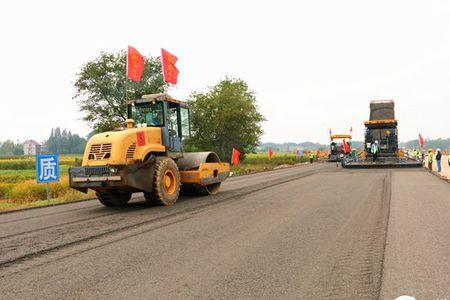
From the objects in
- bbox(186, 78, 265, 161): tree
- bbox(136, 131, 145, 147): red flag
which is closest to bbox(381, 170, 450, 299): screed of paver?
bbox(136, 131, 145, 147): red flag

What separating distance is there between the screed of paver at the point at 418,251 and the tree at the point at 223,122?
41.5 m

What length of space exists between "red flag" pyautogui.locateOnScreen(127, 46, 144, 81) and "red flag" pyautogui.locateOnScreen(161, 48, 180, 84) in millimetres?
1767

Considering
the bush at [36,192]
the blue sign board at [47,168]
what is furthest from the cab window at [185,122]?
the bush at [36,192]

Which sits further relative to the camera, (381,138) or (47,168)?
(381,138)

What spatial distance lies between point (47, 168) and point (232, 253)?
32.5ft

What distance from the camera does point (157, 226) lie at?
7.76 metres

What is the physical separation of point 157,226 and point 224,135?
44908 mm

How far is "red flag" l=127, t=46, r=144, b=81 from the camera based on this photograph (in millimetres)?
13255

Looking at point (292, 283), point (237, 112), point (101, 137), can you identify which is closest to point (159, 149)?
point (101, 137)

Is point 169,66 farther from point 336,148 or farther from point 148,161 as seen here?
point 336,148

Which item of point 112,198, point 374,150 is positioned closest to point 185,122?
point 112,198

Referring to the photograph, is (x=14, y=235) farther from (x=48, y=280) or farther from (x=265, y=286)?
(x=265, y=286)

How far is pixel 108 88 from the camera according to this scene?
46.2m

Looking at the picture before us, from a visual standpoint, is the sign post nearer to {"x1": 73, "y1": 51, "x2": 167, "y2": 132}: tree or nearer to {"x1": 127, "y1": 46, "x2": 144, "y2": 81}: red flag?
{"x1": 127, "y1": 46, "x2": 144, "y2": 81}: red flag
